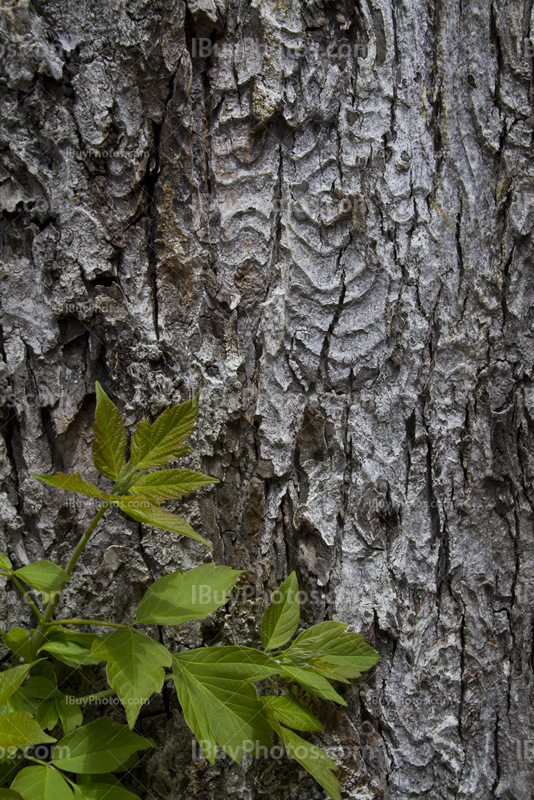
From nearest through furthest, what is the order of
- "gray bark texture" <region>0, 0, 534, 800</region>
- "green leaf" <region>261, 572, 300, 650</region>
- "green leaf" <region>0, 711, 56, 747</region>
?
"green leaf" <region>0, 711, 56, 747</region>, "green leaf" <region>261, 572, 300, 650</region>, "gray bark texture" <region>0, 0, 534, 800</region>

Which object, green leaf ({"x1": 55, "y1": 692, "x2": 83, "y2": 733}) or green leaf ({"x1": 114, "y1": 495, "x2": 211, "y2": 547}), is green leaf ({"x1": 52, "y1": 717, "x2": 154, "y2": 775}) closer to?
green leaf ({"x1": 55, "y1": 692, "x2": 83, "y2": 733})

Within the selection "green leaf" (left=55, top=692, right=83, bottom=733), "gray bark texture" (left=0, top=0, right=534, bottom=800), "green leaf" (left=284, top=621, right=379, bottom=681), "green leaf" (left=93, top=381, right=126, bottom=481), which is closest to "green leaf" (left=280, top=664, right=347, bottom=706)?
"green leaf" (left=284, top=621, right=379, bottom=681)

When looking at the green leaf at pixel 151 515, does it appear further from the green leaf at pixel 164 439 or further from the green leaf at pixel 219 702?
the green leaf at pixel 219 702

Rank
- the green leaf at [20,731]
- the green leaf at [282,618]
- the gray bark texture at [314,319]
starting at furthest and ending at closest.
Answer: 1. the gray bark texture at [314,319]
2. the green leaf at [282,618]
3. the green leaf at [20,731]

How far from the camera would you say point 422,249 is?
1392 millimetres

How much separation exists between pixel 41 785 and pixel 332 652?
695mm

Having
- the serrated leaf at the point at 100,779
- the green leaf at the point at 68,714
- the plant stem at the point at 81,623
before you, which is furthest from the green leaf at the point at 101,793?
the plant stem at the point at 81,623

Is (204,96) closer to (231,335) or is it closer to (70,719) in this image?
(231,335)

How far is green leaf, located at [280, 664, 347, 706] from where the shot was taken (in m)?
1.17

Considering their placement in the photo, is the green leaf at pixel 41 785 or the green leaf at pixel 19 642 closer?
the green leaf at pixel 41 785

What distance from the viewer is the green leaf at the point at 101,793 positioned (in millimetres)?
1092

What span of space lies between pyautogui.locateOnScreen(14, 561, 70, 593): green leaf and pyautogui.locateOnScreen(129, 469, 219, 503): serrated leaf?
0.28 metres

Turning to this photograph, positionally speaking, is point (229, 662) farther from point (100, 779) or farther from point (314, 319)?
point (314, 319)

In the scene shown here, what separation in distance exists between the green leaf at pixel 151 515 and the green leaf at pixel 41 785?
598 millimetres
